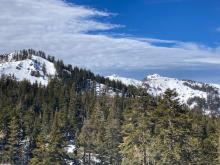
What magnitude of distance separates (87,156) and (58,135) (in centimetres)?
3401

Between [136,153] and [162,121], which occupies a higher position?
[162,121]

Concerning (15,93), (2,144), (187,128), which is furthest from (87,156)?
(15,93)

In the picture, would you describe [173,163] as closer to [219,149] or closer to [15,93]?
[219,149]

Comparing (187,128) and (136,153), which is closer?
(187,128)

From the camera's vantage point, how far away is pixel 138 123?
1980 inches

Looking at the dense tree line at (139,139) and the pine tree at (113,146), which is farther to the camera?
the pine tree at (113,146)

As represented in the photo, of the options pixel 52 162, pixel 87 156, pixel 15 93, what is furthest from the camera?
pixel 15 93

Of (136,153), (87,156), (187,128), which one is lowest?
(87,156)

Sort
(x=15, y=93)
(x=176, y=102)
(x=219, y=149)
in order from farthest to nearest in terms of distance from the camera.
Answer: (x=15, y=93), (x=219, y=149), (x=176, y=102)

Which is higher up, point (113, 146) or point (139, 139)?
point (139, 139)

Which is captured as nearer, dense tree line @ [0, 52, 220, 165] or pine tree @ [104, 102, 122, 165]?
dense tree line @ [0, 52, 220, 165]

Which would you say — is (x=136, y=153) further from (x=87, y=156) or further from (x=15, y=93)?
(x=15, y=93)

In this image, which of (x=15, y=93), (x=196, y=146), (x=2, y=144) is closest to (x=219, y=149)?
(x=196, y=146)

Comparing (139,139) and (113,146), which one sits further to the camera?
(113,146)
